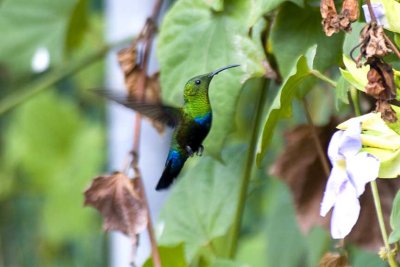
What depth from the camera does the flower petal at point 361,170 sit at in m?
0.56

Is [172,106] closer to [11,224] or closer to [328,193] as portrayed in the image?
[328,193]

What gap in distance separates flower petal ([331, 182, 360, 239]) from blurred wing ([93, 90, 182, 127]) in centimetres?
29

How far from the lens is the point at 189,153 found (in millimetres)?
816

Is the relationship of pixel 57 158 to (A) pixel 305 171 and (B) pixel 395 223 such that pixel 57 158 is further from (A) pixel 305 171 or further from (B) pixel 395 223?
(B) pixel 395 223

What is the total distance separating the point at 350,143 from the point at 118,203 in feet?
1.14

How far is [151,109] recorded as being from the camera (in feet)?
2.70

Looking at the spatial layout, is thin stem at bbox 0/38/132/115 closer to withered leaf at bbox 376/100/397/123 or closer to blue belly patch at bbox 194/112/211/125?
blue belly patch at bbox 194/112/211/125

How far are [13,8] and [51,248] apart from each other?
105 centimetres

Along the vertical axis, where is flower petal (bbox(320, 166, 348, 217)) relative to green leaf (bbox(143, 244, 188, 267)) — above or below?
above

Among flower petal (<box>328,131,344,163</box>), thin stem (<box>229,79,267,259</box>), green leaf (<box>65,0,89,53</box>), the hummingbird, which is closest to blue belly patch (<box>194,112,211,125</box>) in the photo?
the hummingbird

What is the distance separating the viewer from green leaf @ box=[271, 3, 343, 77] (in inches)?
32.2

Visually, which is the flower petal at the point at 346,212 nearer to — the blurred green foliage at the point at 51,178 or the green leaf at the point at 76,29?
the green leaf at the point at 76,29

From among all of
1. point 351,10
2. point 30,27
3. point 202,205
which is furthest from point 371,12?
point 30,27

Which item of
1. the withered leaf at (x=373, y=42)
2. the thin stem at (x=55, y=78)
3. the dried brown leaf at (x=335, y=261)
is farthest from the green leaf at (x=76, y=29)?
the withered leaf at (x=373, y=42)
